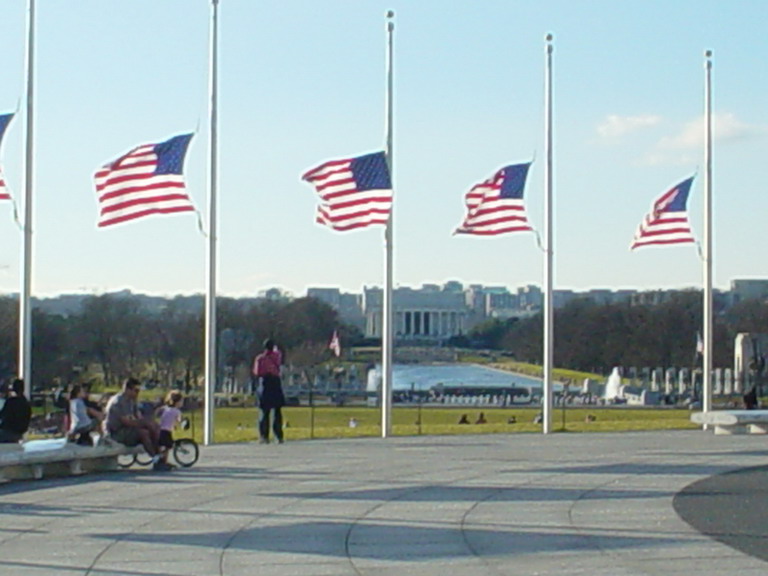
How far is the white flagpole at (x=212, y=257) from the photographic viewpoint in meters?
27.4

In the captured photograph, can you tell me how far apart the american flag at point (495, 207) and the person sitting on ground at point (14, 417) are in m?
10.7

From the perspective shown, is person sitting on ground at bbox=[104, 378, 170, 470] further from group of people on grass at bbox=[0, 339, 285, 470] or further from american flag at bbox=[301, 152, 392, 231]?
american flag at bbox=[301, 152, 392, 231]

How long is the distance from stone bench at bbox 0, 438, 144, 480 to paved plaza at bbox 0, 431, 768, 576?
0.34m

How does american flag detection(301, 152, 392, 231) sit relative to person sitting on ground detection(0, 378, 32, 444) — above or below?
above

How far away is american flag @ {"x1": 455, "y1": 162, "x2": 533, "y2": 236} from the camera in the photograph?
29.3m

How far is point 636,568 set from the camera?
12.4m

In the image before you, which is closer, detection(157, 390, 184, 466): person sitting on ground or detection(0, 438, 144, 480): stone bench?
detection(0, 438, 144, 480): stone bench

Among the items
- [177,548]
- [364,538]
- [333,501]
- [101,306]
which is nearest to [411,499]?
[333,501]

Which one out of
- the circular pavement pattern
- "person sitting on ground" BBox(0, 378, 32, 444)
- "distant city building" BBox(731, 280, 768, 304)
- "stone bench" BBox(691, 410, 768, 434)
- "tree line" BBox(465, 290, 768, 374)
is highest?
"distant city building" BBox(731, 280, 768, 304)

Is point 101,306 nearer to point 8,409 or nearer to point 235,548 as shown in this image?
point 8,409

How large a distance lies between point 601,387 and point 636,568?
101439 millimetres

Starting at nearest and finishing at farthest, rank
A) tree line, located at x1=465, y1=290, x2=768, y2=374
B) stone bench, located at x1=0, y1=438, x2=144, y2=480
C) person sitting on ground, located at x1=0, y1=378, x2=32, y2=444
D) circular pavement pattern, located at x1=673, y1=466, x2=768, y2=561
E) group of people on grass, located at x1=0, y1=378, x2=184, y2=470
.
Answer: circular pavement pattern, located at x1=673, y1=466, x2=768, y2=561 → stone bench, located at x1=0, y1=438, x2=144, y2=480 → person sitting on ground, located at x1=0, y1=378, x2=32, y2=444 → group of people on grass, located at x1=0, y1=378, x2=184, y2=470 → tree line, located at x1=465, y1=290, x2=768, y2=374

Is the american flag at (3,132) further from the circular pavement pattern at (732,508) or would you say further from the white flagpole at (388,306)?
the circular pavement pattern at (732,508)

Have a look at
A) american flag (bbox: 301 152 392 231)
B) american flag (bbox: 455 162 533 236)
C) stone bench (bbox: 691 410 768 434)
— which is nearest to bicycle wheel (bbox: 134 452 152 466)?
american flag (bbox: 301 152 392 231)
